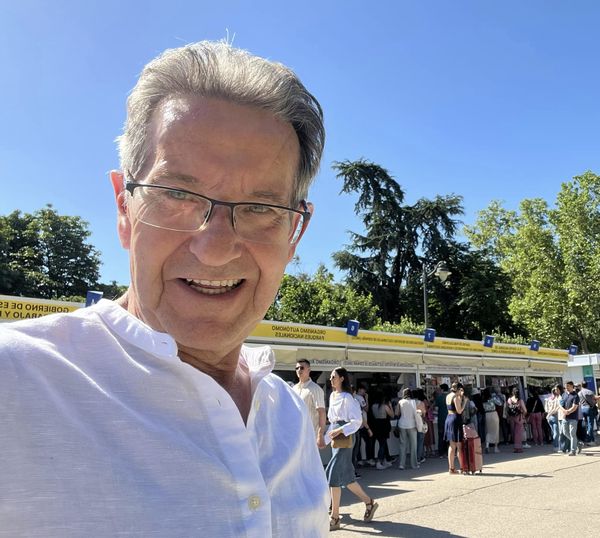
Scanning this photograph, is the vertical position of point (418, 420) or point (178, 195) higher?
point (178, 195)

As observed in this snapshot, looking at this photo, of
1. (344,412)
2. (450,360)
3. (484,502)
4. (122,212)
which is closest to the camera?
(122,212)

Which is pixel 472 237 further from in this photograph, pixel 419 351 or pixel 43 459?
pixel 43 459

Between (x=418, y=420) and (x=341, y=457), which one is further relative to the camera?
(x=418, y=420)

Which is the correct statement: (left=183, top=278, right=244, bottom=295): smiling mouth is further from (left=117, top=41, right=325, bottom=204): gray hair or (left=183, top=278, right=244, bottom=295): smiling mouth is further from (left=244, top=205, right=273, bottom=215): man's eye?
(left=117, top=41, right=325, bottom=204): gray hair

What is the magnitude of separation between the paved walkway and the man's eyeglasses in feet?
20.5

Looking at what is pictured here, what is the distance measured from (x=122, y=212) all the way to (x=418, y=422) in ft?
38.5

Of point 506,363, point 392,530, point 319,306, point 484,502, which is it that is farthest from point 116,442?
point 319,306

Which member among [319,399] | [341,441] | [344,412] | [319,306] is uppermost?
[319,306]

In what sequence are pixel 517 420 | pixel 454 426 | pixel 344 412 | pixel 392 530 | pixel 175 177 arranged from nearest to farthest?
pixel 175 177 → pixel 392 530 → pixel 344 412 → pixel 454 426 → pixel 517 420

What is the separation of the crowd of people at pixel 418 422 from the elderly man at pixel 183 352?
6.22 metres

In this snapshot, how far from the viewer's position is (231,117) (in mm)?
1207

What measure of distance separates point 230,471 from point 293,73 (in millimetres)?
960

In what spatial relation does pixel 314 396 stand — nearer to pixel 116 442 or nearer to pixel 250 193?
pixel 250 193

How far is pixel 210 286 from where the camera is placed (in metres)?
1.16
